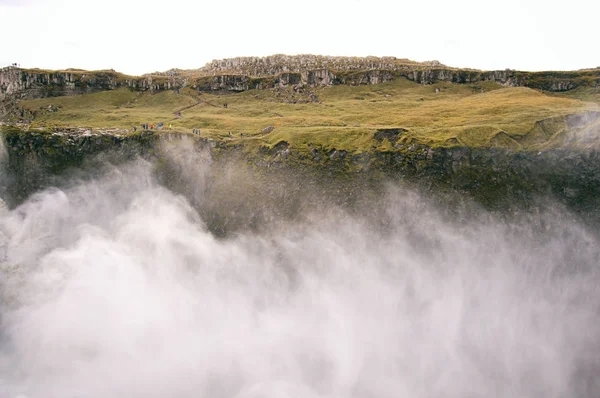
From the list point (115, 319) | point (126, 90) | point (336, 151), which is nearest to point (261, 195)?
point (336, 151)

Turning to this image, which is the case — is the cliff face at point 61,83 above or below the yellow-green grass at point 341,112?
above

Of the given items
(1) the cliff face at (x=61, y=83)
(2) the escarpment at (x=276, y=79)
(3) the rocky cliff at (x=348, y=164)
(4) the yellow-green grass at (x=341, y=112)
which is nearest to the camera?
(3) the rocky cliff at (x=348, y=164)

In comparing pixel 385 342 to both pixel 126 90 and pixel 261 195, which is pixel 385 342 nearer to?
pixel 261 195

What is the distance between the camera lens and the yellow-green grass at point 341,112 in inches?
3383

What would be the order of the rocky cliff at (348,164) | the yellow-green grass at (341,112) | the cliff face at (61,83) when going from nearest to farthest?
the rocky cliff at (348,164) < the yellow-green grass at (341,112) < the cliff face at (61,83)

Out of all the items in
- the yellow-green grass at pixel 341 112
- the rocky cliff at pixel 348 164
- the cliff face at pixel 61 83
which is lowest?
the rocky cliff at pixel 348 164

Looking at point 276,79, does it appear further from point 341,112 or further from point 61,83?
point 61,83

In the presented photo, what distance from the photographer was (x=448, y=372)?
217ft

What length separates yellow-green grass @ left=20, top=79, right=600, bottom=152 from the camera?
8594 cm

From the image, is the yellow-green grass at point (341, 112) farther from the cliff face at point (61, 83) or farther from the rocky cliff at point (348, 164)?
the cliff face at point (61, 83)

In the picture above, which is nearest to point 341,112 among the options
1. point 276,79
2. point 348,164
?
point 276,79

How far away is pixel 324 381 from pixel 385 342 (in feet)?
35.6

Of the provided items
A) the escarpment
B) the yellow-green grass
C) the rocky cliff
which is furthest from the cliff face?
the rocky cliff

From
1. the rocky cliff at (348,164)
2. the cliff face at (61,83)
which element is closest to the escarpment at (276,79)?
the cliff face at (61,83)
